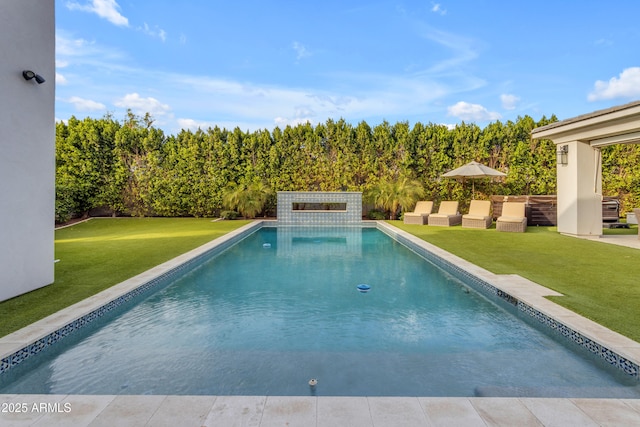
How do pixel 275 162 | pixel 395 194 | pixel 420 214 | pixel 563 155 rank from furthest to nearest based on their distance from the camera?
pixel 275 162 < pixel 395 194 < pixel 420 214 < pixel 563 155

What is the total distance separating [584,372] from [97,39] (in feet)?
63.0

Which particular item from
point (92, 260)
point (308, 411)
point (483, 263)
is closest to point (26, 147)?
point (92, 260)

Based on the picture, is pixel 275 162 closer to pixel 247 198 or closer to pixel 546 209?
pixel 247 198

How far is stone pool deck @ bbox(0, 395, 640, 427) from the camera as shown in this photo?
2.20 metres

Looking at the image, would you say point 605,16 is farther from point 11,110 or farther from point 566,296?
point 11,110

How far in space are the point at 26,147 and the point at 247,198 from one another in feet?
39.7

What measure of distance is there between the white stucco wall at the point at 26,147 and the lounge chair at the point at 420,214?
12788 millimetres

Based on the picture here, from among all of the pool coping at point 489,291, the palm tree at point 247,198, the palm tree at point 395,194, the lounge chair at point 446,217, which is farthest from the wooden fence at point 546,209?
the palm tree at point 247,198

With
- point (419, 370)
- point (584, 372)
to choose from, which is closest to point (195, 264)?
point (419, 370)

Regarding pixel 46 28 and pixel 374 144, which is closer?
pixel 46 28

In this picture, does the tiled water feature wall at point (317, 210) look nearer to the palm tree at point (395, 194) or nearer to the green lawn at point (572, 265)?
the palm tree at point (395, 194)

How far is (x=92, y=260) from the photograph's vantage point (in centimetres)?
741

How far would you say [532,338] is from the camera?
388cm

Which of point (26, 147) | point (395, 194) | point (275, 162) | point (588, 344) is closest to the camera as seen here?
point (588, 344)
